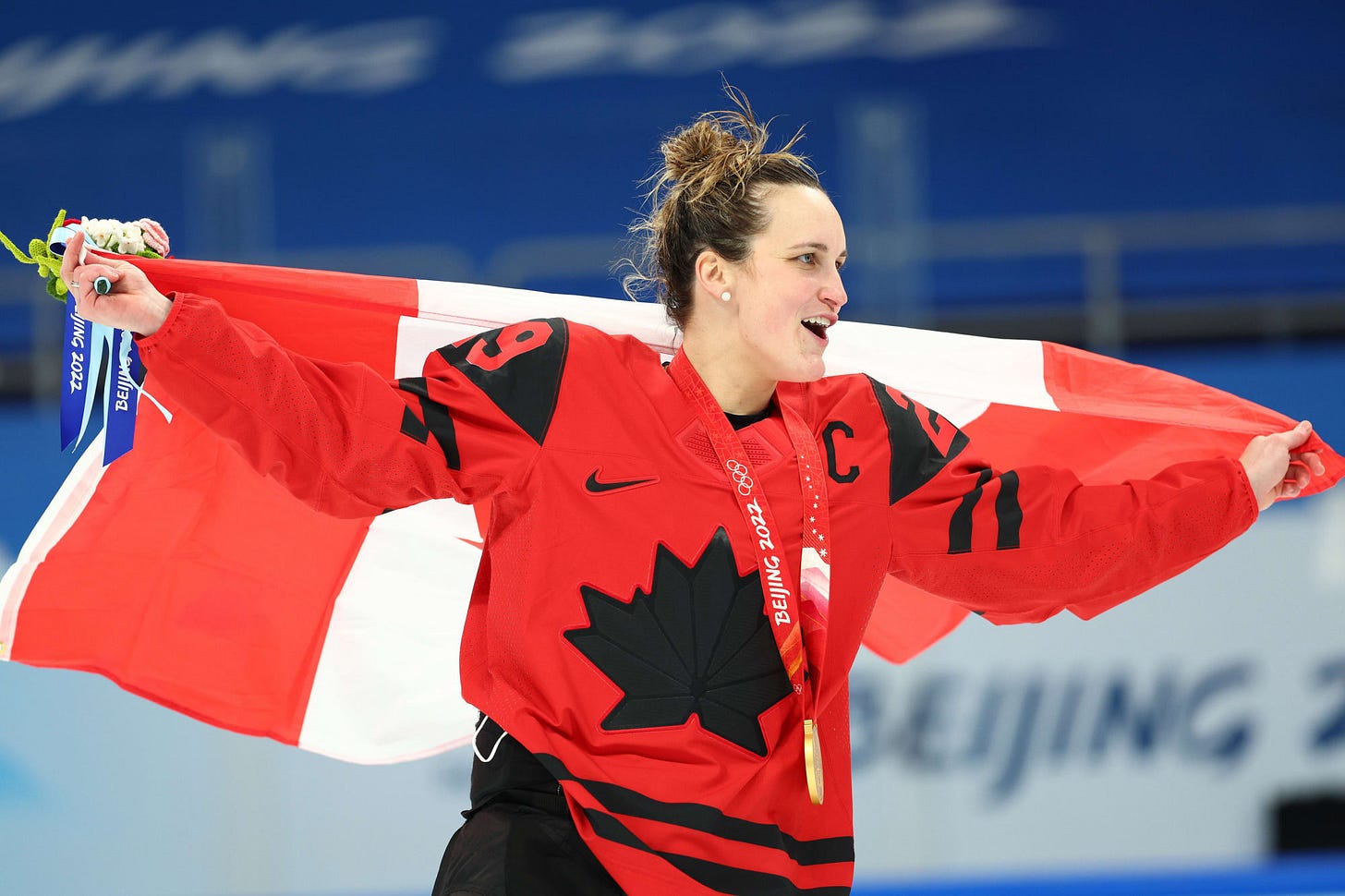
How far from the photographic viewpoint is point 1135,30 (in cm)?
621

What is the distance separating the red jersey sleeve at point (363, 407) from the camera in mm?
1775

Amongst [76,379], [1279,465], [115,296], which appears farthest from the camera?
[1279,465]

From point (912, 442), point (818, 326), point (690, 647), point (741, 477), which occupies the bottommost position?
point (690, 647)

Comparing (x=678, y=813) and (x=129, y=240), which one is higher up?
(x=129, y=240)

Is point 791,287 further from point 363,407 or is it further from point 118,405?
point 118,405

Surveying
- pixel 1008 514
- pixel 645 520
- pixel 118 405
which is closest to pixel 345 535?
pixel 118 405

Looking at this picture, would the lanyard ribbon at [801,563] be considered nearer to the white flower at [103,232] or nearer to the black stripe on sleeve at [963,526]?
the black stripe on sleeve at [963,526]

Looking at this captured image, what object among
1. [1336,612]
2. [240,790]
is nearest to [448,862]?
[240,790]

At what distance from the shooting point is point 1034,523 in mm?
2217

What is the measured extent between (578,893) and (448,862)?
0.57 feet

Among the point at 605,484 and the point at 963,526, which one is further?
the point at 963,526

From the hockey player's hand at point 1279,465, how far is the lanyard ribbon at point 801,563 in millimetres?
773

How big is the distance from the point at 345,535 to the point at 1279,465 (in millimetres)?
1508

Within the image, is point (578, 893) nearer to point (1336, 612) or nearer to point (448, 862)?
point (448, 862)
